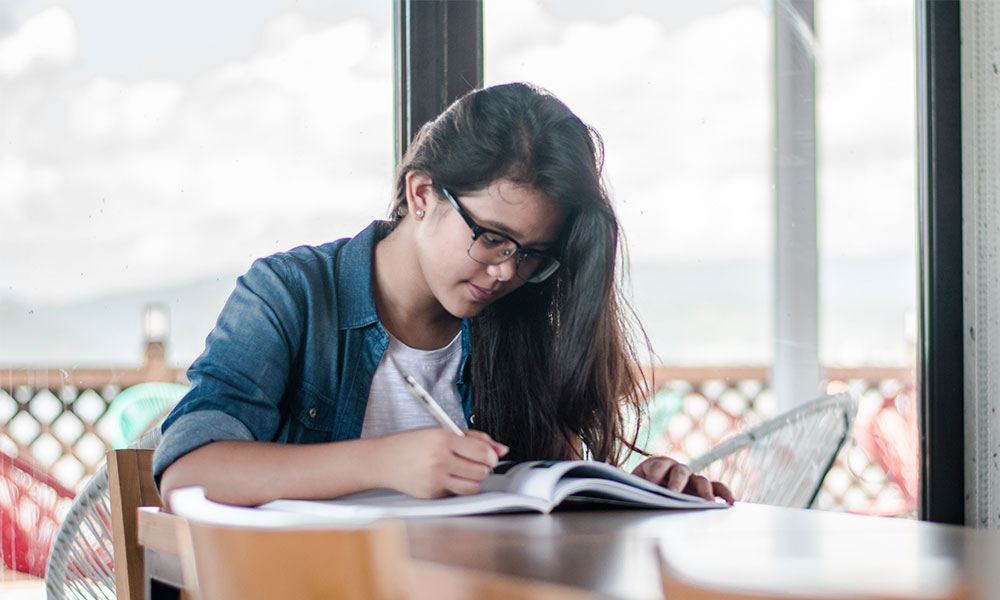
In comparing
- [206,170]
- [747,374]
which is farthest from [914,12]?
[206,170]

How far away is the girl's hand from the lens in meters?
0.99

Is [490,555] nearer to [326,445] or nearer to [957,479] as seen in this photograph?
[326,445]

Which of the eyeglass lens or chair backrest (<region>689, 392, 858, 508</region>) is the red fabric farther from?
chair backrest (<region>689, 392, 858, 508</region>)

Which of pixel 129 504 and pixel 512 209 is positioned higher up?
pixel 512 209

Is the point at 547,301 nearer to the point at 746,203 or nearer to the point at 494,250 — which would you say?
the point at 494,250

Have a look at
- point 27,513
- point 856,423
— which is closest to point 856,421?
point 856,423

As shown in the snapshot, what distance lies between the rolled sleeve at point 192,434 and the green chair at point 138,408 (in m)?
0.49

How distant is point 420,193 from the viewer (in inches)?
46.9

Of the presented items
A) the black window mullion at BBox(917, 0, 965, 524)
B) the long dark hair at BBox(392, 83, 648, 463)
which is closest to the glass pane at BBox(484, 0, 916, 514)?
the black window mullion at BBox(917, 0, 965, 524)

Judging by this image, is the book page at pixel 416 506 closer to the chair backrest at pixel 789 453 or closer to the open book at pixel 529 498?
the open book at pixel 529 498

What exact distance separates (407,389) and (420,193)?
24cm

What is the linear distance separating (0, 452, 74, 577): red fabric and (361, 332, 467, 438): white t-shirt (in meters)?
0.52

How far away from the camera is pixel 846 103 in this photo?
1890 millimetres

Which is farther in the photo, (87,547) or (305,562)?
(87,547)
